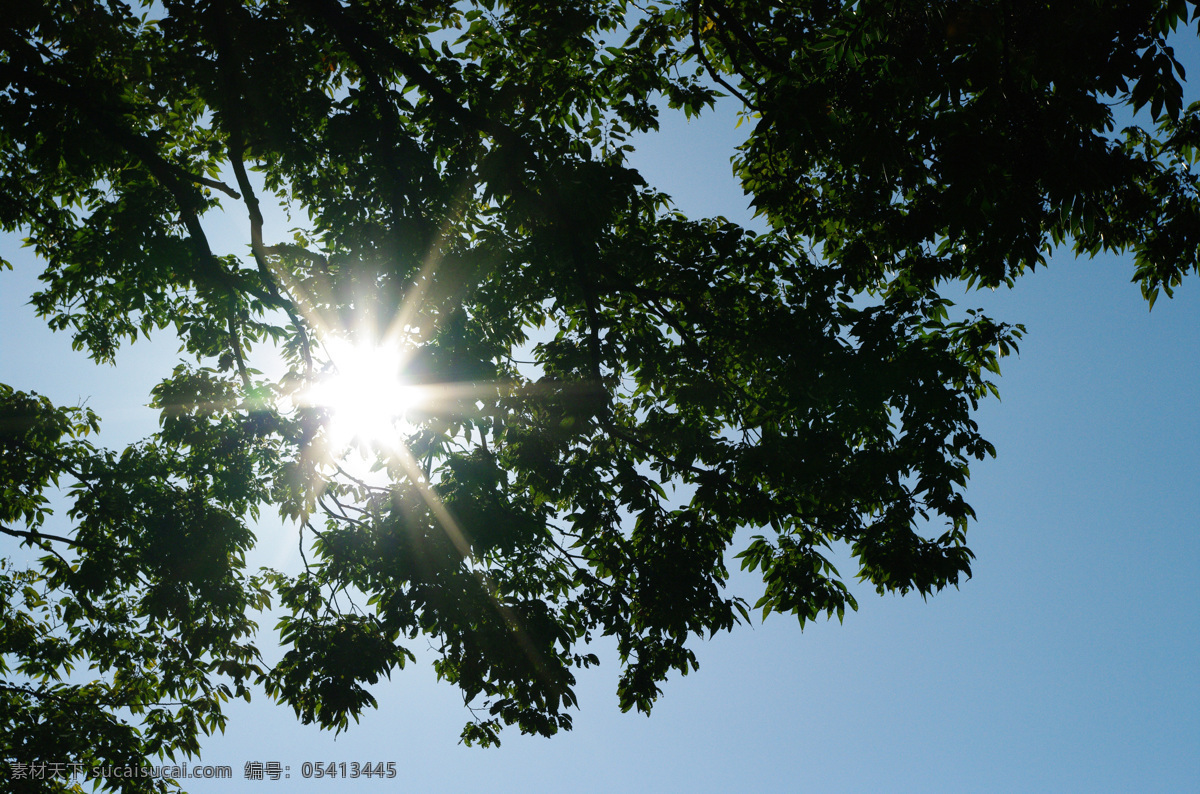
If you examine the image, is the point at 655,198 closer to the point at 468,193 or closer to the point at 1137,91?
the point at 468,193

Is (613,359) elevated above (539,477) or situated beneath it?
elevated above

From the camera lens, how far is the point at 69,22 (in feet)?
26.6

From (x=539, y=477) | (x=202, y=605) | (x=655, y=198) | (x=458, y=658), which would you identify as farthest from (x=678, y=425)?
(x=202, y=605)

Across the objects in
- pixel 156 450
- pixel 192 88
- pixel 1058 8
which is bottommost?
pixel 1058 8

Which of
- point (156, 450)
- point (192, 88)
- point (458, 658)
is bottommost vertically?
point (458, 658)

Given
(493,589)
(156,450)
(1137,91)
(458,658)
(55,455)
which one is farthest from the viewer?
(55,455)

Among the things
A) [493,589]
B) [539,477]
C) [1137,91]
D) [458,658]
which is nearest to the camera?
[1137,91]

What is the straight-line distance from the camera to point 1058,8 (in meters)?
4.03

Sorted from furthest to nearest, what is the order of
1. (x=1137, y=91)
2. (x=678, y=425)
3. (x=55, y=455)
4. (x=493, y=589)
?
(x=55, y=455), (x=678, y=425), (x=493, y=589), (x=1137, y=91)

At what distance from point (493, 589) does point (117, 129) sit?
7.43 m

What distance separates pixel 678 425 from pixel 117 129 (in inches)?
317

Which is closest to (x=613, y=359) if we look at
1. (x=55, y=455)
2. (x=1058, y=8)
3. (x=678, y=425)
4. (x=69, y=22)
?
(x=678, y=425)

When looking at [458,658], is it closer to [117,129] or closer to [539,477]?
[539,477]

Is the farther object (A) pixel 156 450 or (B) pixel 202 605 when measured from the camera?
(A) pixel 156 450
